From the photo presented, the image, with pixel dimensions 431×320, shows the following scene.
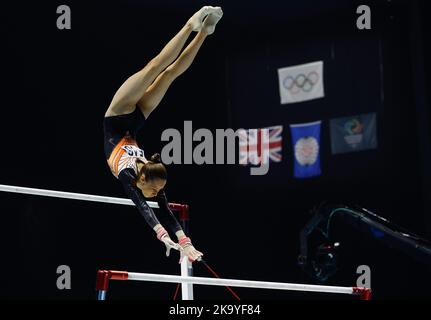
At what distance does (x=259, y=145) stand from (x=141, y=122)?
5.10 m

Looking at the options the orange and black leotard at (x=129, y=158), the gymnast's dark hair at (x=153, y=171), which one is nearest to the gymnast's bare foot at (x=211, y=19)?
the orange and black leotard at (x=129, y=158)

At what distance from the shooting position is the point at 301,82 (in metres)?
10.8

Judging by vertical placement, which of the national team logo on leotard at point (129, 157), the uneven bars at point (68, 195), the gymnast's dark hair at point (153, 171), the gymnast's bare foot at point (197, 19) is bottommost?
the uneven bars at point (68, 195)

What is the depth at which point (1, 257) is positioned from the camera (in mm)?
8383

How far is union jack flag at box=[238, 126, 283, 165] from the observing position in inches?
420

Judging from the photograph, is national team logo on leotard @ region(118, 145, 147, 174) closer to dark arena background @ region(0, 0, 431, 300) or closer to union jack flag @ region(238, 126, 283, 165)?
dark arena background @ region(0, 0, 431, 300)

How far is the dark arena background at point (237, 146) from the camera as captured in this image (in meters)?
8.80

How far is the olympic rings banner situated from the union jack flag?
58 cm

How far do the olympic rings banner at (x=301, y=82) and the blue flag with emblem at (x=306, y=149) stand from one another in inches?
18.8

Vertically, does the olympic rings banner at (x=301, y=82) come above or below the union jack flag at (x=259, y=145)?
above

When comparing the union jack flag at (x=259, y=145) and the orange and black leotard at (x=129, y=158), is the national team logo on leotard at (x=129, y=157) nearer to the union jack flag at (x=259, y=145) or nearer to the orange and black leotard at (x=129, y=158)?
the orange and black leotard at (x=129, y=158)

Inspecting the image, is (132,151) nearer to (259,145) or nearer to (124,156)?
(124,156)

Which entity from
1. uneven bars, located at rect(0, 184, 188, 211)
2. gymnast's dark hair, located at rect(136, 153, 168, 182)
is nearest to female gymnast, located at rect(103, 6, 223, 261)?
gymnast's dark hair, located at rect(136, 153, 168, 182)
